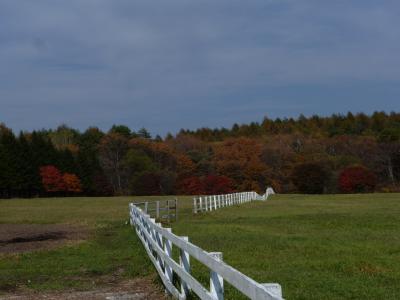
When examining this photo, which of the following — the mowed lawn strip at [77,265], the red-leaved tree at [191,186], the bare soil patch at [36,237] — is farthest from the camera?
the red-leaved tree at [191,186]

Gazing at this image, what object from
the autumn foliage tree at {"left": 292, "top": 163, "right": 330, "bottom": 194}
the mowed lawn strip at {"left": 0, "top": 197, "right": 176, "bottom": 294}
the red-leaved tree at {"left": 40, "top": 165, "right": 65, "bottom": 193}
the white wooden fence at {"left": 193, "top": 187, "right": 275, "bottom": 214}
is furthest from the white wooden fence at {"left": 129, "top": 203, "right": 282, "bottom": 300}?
the autumn foliage tree at {"left": 292, "top": 163, "right": 330, "bottom": 194}

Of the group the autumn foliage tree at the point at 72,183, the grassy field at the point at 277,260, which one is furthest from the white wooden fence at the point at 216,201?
the autumn foliage tree at the point at 72,183

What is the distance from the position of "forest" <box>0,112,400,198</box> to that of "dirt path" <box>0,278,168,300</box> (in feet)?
325

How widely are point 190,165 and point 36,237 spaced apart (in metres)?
120

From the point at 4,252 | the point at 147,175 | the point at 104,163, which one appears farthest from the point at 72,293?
the point at 104,163

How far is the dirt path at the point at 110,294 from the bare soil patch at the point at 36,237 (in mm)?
8598

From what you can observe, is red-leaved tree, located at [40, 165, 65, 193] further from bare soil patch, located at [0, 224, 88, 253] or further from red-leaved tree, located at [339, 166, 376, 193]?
bare soil patch, located at [0, 224, 88, 253]

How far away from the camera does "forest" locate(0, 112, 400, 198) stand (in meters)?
113

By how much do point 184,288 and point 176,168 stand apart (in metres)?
136

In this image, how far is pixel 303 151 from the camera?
155 meters

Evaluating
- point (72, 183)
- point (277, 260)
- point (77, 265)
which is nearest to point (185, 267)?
point (277, 260)

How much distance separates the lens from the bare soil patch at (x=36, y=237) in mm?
21553

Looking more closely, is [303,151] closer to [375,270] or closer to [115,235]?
[115,235]

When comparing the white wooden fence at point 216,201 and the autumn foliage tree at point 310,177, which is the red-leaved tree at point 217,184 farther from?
the white wooden fence at point 216,201
